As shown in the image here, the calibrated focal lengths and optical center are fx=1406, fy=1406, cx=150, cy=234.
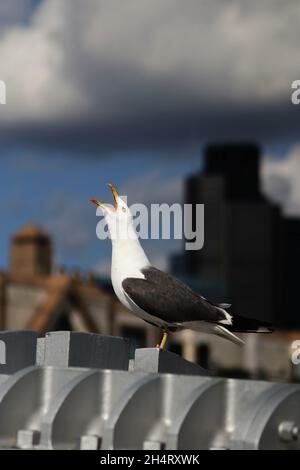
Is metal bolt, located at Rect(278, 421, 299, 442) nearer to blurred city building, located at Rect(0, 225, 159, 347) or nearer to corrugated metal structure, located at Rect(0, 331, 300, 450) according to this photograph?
corrugated metal structure, located at Rect(0, 331, 300, 450)

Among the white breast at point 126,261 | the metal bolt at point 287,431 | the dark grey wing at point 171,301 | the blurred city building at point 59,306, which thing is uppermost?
the blurred city building at point 59,306

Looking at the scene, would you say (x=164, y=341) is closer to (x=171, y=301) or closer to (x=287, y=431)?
(x=171, y=301)

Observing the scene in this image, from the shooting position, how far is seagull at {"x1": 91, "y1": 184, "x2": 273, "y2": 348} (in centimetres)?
1565

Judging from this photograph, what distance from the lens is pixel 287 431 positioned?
1174 centimetres

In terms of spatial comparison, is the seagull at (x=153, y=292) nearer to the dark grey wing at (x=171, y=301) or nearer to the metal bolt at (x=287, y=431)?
the dark grey wing at (x=171, y=301)

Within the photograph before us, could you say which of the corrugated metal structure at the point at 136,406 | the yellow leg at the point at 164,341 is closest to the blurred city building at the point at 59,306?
the yellow leg at the point at 164,341

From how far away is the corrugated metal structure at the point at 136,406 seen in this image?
11.8 m

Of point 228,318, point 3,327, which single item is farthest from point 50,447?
point 3,327

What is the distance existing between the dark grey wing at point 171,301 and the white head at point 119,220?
1.72ft

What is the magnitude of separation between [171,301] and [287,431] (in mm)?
4176

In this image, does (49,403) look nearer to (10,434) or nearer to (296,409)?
(10,434)

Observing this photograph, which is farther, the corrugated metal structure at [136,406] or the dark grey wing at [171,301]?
the dark grey wing at [171,301]

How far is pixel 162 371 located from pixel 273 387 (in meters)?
2.22

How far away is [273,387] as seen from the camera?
1189 centimetres
